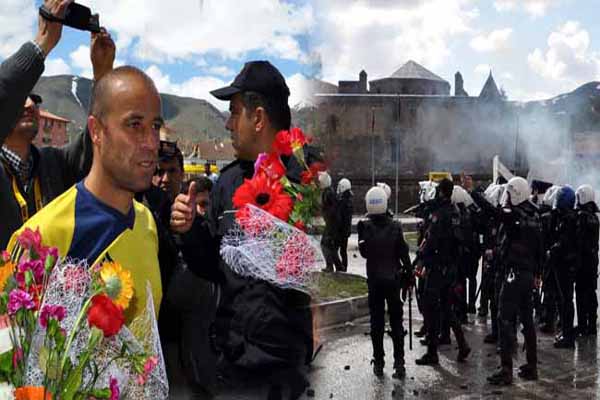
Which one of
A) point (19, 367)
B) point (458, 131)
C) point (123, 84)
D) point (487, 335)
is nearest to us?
point (19, 367)

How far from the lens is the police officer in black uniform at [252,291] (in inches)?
99.7

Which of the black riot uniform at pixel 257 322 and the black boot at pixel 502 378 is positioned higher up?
the black riot uniform at pixel 257 322

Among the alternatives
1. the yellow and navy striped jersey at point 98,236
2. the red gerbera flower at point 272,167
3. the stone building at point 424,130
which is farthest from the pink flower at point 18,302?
the stone building at point 424,130

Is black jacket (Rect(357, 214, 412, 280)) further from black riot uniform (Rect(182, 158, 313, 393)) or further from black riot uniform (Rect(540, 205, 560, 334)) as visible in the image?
black riot uniform (Rect(182, 158, 313, 393))

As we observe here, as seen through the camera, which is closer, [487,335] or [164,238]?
[164,238]

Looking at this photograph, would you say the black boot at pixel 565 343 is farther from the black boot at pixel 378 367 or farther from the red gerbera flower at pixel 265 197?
the red gerbera flower at pixel 265 197

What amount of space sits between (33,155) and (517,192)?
5.35m

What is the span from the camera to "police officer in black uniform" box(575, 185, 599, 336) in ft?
31.1

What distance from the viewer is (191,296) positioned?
2.53 meters

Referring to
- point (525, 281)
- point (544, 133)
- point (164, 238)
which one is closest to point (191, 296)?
point (164, 238)

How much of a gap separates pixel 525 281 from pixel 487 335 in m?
2.71

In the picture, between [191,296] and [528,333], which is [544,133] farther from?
[191,296]

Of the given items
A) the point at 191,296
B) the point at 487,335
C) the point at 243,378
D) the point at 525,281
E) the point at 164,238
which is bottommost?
the point at 487,335

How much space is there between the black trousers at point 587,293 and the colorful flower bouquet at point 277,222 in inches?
314
